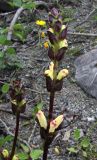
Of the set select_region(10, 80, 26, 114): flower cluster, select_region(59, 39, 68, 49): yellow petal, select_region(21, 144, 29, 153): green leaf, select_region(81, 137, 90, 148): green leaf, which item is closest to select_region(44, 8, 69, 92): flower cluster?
select_region(59, 39, 68, 49): yellow petal

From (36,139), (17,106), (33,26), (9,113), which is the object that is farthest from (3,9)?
(17,106)

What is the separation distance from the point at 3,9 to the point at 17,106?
9.92ft

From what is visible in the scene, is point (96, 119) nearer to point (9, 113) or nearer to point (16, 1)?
point (9, 113)

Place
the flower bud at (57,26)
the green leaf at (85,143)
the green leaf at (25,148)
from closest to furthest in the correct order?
1. the flower bud at (57,26)
2. the green leaf at (25,148)
3. the green leaf at (85,143)

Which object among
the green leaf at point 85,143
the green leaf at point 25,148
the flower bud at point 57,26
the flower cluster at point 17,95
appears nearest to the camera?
the flower bud at point 57,26

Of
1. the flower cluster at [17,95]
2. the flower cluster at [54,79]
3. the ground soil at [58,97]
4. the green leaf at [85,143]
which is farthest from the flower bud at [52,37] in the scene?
the green leaf at [85,143]

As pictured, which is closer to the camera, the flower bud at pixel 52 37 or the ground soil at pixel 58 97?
the flower bud at pixel 52 37

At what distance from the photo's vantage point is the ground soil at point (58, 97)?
2883 mm

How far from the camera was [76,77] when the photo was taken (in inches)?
136

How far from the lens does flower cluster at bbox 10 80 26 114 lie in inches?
67.7

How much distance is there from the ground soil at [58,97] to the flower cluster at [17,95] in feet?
3.25

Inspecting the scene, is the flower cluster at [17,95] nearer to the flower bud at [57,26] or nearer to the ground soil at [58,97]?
the flower bud at [57,26]

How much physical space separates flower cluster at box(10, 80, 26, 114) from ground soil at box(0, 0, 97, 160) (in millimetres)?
991

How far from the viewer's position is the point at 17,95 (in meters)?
1.73
